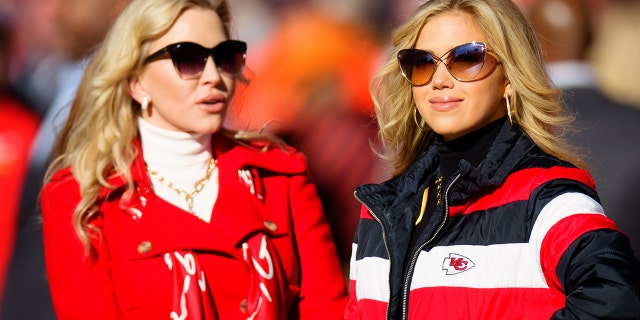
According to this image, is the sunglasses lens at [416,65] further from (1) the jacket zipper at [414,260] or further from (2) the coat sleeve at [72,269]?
(2) the coat sleeve at [72,269]

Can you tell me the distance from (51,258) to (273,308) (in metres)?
0.71

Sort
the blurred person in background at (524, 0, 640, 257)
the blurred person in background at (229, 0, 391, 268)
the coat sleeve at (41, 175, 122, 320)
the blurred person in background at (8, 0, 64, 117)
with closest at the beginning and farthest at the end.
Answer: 1. the coat sleeve at (41, 175, 122, 320)
2. the blurred person in background at (524, 0, 640, 257)
3. the blurred person in background at (229, 0, 391, 268)
4. the blurred person in background at (8, 0, 64, 117)

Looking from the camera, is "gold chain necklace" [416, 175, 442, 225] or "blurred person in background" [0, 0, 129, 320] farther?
"blurred person in background" [0, 0, 129, 320]

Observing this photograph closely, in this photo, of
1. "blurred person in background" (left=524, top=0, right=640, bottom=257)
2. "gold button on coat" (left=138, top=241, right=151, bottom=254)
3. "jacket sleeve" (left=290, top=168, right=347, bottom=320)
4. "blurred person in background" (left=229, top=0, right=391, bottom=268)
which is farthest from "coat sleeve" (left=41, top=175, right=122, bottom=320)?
"blurred person in background" (left=524, top=0, right=640, bottom=257)

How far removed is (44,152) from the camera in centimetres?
498

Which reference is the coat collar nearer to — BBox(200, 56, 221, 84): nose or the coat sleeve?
the coat sleeve

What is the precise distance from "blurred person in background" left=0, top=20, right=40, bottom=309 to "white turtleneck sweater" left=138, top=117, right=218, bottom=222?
213 cm

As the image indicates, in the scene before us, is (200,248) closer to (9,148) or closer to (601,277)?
(601,277)

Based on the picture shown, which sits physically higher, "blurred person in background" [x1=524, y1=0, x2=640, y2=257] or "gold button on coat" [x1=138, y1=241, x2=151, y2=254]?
"blurred person in background" [x1=524, y1=0, x2=640, y2=257]

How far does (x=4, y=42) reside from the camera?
16.8ft

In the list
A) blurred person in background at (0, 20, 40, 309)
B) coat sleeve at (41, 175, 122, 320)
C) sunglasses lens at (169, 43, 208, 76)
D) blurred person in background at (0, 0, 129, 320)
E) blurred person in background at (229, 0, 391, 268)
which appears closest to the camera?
coat sleeve at (41, 175, 122, 320)

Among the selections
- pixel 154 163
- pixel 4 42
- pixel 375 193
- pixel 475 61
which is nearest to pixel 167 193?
pixel 154 163

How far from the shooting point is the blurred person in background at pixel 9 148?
493cm

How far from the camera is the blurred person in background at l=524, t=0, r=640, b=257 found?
3820mm
